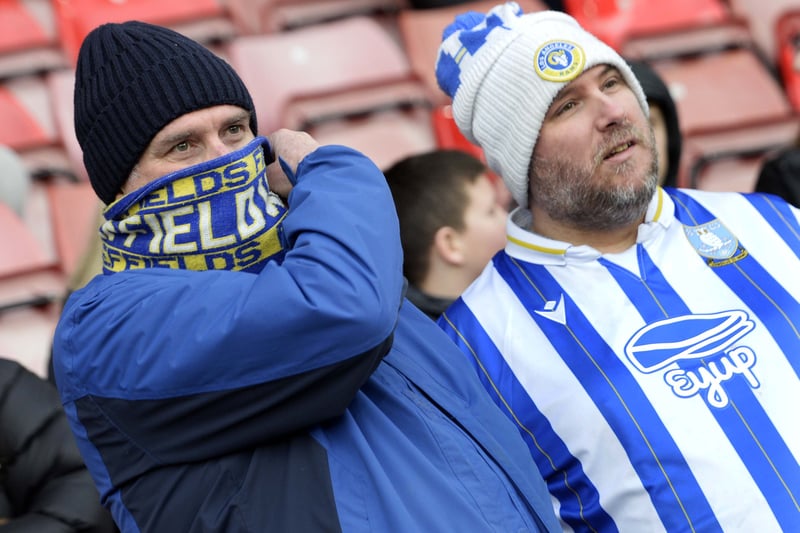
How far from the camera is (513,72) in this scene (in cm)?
182

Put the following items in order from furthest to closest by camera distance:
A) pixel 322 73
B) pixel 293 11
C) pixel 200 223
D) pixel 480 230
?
pixel 293 11 < pixel 322 73 < pixel 480 230 < pixel 200 223

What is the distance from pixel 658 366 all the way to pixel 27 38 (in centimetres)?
293

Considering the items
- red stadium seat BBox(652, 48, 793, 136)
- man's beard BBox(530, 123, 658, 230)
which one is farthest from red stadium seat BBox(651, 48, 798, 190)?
man's beard BBox(530, 123, 658, 230)

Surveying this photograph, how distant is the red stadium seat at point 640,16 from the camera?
402 cm

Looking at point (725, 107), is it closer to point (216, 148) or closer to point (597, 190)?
point (597, 190)

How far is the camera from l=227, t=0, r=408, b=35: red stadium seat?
3.97 metres

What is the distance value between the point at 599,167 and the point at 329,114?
6.12 feet

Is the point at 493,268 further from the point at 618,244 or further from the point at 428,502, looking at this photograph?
the point at 428,502

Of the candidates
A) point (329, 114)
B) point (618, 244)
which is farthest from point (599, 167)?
point (329, 114)

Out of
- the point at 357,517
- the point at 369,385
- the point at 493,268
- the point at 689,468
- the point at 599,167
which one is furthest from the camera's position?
the point at 493,268

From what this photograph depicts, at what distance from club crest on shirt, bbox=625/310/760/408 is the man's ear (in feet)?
2.33

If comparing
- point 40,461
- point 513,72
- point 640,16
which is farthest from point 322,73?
point 40,461

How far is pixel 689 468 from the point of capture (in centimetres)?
157

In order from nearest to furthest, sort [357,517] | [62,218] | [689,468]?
[357,517] → [689,468] → [62,218]
